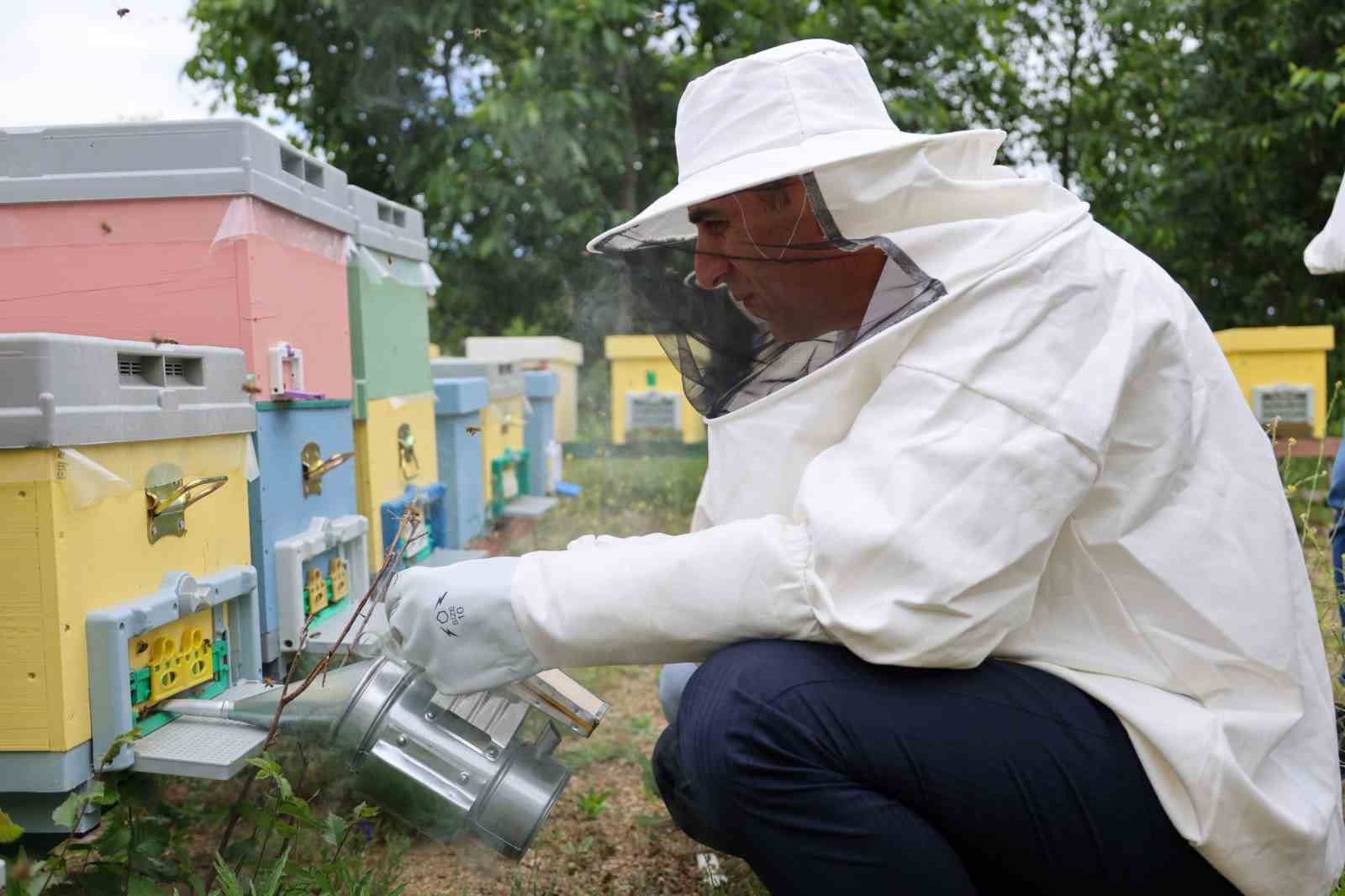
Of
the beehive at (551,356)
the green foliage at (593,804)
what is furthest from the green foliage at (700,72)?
the green foliage at (593,804)

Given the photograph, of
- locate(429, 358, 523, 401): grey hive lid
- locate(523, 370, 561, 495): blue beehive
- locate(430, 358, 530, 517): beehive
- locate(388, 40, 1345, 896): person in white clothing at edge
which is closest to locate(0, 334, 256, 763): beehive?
locate(388, 40, 1345, 896): person in white clothing at edge

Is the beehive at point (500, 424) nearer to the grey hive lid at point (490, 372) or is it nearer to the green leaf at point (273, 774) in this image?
the grey hive lid at point (490, 372)

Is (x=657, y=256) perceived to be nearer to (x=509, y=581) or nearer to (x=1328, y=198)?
(x=509, y=581)

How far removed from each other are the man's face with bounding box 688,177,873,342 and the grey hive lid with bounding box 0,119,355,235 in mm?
990

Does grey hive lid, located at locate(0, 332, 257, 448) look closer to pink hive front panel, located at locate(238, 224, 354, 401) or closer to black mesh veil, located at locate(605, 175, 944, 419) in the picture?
pink hive front panel, located at locate(238, 224, 354, 401)

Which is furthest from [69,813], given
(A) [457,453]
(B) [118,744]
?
(A) [457,453]

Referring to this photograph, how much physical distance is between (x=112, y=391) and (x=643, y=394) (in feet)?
20.5

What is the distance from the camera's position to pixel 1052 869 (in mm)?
1352

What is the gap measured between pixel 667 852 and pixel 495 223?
15.7 feet

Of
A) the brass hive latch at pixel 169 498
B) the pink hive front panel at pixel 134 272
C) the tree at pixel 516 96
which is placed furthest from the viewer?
the tree at pixel 516 96

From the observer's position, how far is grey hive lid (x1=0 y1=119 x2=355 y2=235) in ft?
6.89

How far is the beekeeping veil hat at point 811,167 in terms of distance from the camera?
1.42m

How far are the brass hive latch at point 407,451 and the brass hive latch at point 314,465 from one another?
1.87ft

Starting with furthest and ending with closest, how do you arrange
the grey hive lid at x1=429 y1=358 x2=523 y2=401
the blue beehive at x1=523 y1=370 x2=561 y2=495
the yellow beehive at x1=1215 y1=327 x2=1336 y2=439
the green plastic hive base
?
1. the yellow beehive at x1=1215 y1=327 x2=1336 y2=439
2. the blue beehive at x1=523 y1=370 x2=561 y2=495
3. the green plastic hive base
4. the grey hive lid at x1=429 y1=358 x2=523 y2=401
